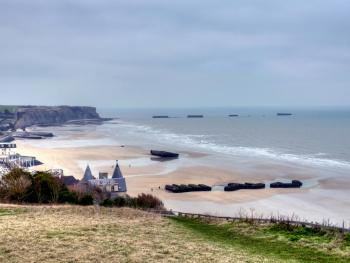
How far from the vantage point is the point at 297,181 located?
52062mm

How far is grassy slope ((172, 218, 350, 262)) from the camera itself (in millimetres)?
16328

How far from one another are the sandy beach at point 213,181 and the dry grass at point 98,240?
16966 mm

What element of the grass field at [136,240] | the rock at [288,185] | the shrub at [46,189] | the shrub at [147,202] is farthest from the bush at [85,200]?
the rock at [288,185]

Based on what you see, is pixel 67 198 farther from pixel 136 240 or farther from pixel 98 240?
pixel 136 240

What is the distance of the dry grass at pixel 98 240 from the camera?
15117 millimetres

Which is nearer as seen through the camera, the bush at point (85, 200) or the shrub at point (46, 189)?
the shrub at point (46, 189)

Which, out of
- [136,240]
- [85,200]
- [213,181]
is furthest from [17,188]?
[213,181]

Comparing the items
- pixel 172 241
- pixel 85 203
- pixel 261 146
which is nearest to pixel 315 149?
pixel 261 146

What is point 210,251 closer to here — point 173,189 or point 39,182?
point 39,182

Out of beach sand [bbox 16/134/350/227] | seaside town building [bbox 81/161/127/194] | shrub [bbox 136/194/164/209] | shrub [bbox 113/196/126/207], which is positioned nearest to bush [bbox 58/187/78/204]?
shrub [bbox 113/196/126/207]

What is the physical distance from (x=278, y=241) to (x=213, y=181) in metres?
35.5

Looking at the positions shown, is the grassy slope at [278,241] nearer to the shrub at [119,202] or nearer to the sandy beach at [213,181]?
the shrub at [119,202]

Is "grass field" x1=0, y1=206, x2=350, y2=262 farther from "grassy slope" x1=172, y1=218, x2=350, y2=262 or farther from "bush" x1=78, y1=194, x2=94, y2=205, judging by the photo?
"bush" x1=78, y1=194, x2=94, y2=205

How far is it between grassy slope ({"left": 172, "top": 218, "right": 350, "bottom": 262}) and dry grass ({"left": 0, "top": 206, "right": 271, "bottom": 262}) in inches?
41.0
